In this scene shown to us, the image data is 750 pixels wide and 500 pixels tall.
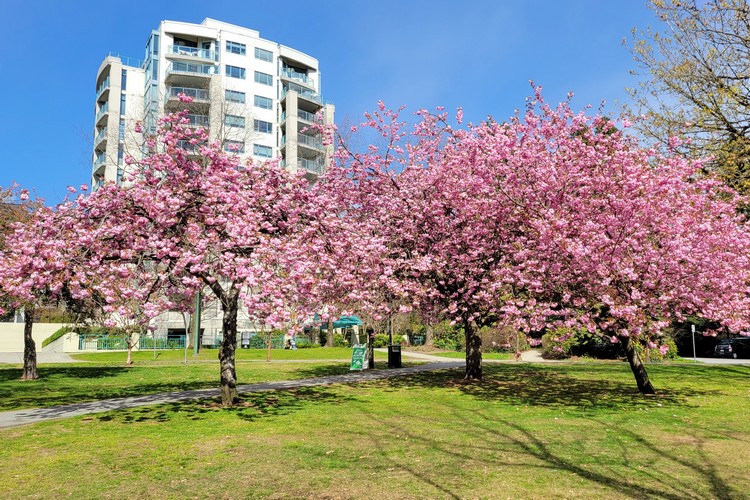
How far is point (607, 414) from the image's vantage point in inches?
463

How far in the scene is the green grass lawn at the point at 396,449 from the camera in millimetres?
6527

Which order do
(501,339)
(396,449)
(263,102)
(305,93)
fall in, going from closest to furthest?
1. (396,449)
2. (501,339)
3. (263,102)
4. (305,93)

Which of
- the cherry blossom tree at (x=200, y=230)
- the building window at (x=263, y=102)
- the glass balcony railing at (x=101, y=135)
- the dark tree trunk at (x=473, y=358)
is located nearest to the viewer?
the cherry blossom tree at (x=200, y=230)

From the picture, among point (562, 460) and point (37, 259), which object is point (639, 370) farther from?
point (37, 259)

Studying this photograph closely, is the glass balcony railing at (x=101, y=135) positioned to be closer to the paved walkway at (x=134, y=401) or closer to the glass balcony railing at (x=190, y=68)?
the glass balcony railing at (x=190, y=68)

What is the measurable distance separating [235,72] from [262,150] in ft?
29.9

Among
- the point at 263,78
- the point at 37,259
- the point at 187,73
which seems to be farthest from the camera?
the point at 263,78

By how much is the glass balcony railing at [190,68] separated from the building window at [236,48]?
333cm

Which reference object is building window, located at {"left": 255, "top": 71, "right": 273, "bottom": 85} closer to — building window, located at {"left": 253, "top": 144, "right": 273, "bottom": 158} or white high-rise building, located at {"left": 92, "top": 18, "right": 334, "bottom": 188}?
white high-rise building, located at {"left": 92, "top": 18, "right": 334, "bottom": 188}

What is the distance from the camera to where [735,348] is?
126 feet

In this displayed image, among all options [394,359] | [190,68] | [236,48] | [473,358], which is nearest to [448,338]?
[394,359]

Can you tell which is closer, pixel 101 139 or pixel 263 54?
pixel 101 139

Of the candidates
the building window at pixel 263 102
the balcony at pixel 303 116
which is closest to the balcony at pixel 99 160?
the building window at pixel 263 102

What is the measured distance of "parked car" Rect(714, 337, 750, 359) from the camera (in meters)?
38.2
